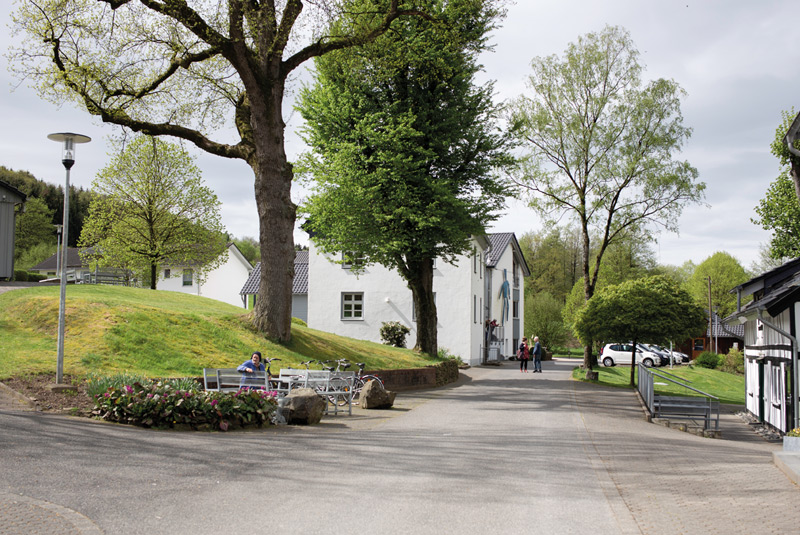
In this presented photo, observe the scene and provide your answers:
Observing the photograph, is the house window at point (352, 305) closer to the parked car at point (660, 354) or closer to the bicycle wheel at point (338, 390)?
the parked car at point (660, 354)

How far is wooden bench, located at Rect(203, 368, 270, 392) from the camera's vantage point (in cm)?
1340

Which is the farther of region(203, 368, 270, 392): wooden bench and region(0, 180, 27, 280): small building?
region(0, 180, 27, 280): small building

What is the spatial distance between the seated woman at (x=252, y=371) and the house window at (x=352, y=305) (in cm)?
2395

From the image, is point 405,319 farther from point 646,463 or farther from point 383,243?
point 646,463

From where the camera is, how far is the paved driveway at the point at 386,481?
5980mm

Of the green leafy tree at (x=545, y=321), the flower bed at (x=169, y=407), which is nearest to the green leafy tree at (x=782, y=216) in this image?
the green leafy tree at (x=545, y=321)

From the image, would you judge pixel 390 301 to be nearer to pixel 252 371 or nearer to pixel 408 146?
pixel 408 146

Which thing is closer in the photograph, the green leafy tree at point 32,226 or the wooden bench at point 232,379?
the wooden bench at point 232,379

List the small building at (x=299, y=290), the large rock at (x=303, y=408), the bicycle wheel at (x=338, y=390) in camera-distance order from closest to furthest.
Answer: the large rock at (x=303, y=408) < the bicycle wheel at (x=338, y=390) < the small building at (x=299, y=290)

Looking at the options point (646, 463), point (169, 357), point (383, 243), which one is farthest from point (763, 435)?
point (169, 357)

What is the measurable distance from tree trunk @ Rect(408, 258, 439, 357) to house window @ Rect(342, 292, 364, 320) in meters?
10.5

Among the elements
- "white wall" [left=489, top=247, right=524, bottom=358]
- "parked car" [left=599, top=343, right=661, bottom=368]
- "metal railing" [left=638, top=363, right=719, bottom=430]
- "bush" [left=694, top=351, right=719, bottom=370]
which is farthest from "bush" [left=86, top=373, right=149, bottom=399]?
"bush" [left=694, top=351, right=719, bottom=370]

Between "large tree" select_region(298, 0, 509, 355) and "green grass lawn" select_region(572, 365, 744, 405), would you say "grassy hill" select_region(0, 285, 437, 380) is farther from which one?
"green grass lawn" select_region(572, 365, 744, 405)

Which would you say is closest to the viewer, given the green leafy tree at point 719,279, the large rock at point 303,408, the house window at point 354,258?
the large rock at point 303,408
